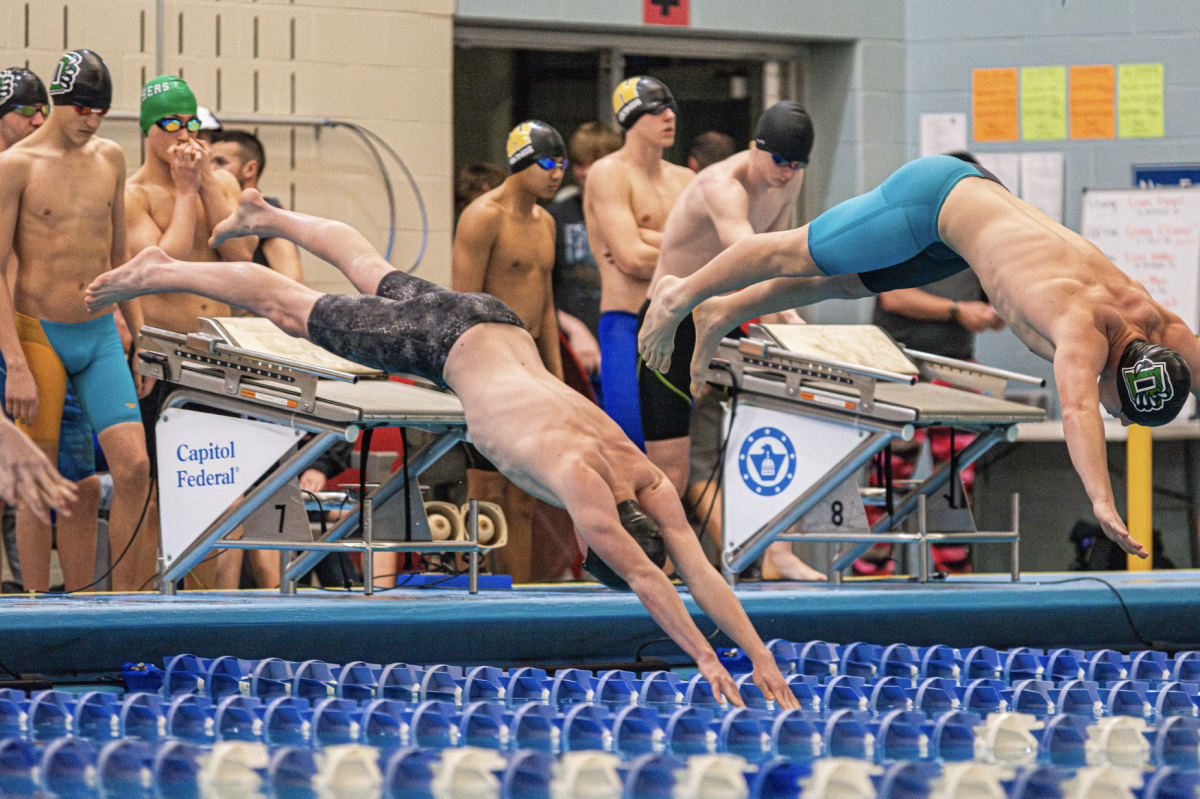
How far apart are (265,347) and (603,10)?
352 centimetres

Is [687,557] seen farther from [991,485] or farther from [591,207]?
[991,485]

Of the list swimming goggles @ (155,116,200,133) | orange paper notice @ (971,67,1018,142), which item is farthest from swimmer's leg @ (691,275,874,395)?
orange paper notice @ (971,67,1018,142)

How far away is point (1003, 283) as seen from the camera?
4.03 metres

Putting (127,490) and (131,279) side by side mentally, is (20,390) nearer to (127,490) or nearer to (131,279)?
(127,490)

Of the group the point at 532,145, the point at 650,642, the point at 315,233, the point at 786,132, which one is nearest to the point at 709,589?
the point at 650,642

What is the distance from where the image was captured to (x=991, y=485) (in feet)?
25.9

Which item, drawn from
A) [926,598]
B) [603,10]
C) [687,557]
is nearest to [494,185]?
[603,10]

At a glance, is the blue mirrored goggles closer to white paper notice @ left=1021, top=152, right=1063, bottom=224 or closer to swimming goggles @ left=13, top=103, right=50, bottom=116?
swimming goggles @ left=13, top=103, right=50, bottom=116

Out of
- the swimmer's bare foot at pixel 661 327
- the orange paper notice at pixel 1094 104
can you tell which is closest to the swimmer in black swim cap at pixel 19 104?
the swimmer's bare foot at pixel 661 327

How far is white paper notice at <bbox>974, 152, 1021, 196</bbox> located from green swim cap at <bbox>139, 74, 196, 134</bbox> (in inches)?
167

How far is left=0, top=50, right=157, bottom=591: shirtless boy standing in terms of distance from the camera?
208 inches

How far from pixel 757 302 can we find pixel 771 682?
50.0 inches

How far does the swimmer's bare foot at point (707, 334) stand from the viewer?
4762 mm

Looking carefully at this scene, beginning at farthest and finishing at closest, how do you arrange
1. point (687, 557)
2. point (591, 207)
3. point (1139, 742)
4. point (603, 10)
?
point (603, 10) < point (591, 207) < point (687, 557) < point (1139, 742)
